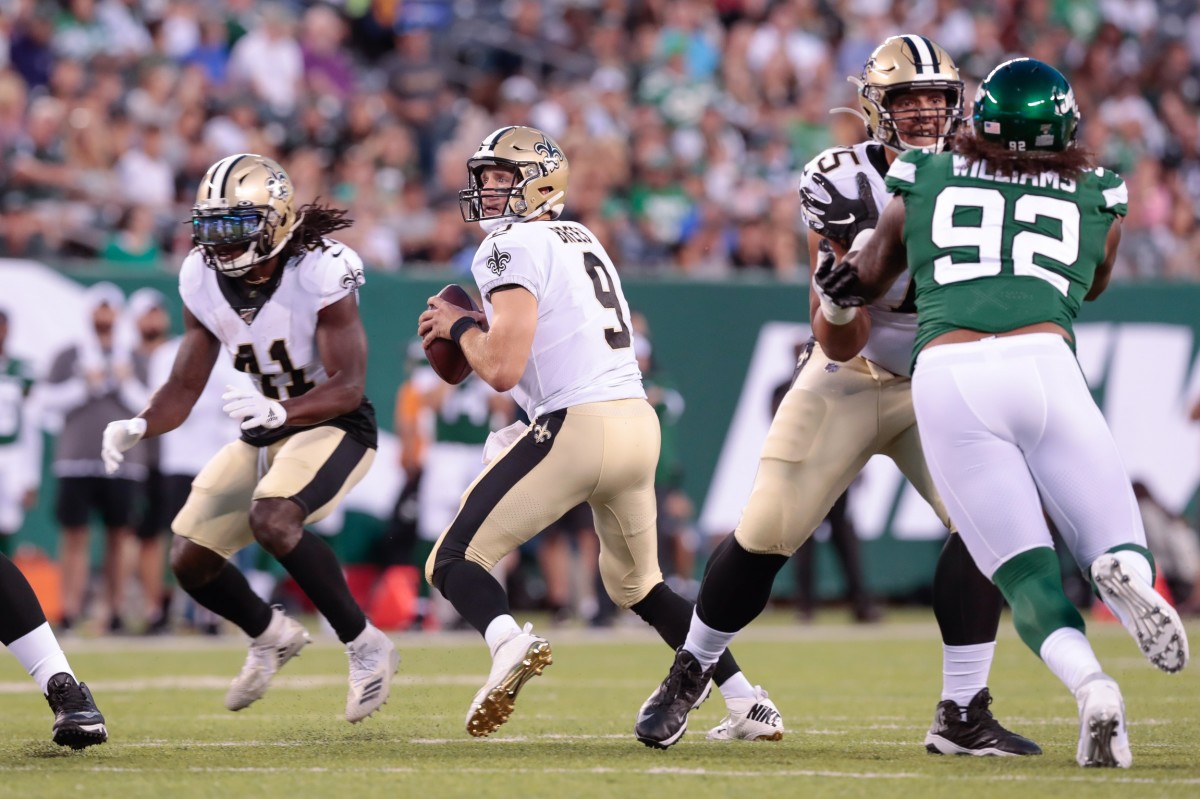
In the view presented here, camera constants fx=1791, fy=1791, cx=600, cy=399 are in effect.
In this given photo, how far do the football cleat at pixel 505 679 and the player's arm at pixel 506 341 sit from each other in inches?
28.8

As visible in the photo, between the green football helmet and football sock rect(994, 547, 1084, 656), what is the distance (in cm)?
102

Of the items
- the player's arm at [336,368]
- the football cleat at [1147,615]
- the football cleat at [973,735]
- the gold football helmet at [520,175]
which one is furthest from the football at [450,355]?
the football cleat at [1147,615]

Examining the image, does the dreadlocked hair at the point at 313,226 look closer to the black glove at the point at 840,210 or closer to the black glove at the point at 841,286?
the black glove at the point at 840,210

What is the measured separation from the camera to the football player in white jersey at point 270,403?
5891 mm

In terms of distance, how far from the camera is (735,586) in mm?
5215

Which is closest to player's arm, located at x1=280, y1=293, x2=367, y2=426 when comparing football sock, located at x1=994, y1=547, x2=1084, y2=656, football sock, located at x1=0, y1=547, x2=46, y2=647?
football sock, located at x1=0, y1=547, x2=46, y2=647

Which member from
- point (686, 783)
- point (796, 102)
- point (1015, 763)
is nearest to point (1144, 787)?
point (1015, 763)

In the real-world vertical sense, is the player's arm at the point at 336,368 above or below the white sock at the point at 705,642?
above

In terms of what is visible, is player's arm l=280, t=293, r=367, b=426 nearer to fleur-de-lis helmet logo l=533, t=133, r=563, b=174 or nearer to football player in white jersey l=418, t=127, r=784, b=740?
football player in white jersey l=418, t=127, r=784, b=740

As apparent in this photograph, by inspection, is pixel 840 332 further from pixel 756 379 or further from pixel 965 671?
pixel 756 379

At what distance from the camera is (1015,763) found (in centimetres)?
470

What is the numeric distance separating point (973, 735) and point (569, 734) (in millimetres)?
1311

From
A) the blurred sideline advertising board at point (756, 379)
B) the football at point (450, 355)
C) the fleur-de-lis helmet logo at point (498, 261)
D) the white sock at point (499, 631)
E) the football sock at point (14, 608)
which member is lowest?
the blurred sideline advertising board at point (756, 379)

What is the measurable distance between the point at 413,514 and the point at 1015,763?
692cm
